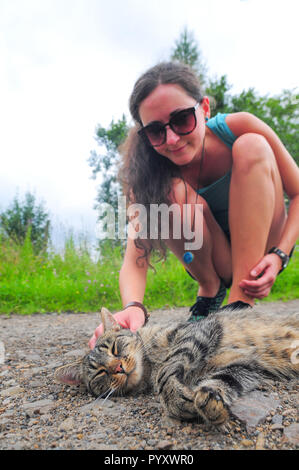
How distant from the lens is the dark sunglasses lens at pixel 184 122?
82.4 inches

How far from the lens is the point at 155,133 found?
2.17m

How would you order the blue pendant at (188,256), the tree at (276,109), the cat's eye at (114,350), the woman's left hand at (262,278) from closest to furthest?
the cat's eye at (114,350)
the woman's left hand at (262,278)
the blue pendant at (188,256)
the tree at (276,109)

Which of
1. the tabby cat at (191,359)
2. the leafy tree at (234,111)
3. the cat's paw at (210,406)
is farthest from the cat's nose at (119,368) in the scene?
the leafy tree at (234,111)

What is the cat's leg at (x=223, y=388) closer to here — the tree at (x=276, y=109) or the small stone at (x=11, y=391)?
the small stone at (x=11, y=391)

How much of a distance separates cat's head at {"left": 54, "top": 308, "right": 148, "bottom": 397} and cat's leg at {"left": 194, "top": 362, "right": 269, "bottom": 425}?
17.1 inches

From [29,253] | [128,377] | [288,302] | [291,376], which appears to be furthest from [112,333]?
[29,253]

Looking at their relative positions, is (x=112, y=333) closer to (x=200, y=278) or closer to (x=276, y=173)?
(x=200, y=278)

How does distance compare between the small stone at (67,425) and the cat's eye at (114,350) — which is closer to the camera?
the small stone at (67,425)

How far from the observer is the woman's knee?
87.8 inches

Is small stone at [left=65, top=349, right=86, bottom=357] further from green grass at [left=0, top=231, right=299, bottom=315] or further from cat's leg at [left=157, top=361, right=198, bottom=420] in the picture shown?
green grass at [left=0, top=231, right=299, bottom=315]

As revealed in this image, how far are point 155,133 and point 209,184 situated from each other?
0.75 m

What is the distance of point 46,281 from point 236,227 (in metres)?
3.54

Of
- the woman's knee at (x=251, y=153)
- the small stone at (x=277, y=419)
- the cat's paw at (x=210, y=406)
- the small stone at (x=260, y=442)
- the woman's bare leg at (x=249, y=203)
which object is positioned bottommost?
the small stone at (x=277, y=419)

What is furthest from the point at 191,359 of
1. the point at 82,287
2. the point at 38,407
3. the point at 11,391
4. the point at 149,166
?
the point at 82,287
